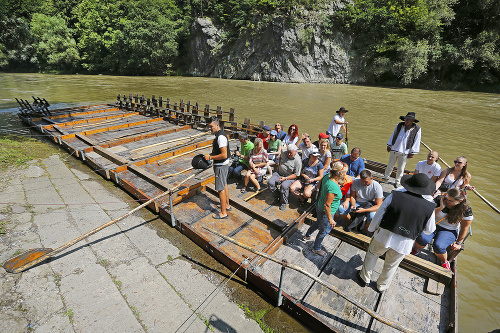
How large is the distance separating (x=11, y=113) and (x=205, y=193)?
18.9 meters

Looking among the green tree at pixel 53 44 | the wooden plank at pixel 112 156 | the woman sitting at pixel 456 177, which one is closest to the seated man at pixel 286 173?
the woman sitting at pixel 456 177

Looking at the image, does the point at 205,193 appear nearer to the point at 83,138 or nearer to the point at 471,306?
the point at 471,306

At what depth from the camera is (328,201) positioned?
386 centimetres

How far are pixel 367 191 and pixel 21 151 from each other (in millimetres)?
11426

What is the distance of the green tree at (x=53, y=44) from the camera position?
47062mm

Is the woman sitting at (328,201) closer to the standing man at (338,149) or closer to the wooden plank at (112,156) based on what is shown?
the standing man at (338,149)

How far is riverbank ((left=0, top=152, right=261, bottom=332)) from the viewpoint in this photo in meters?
3.27

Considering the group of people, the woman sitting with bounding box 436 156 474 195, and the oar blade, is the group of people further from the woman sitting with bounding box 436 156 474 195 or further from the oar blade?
the oar blade

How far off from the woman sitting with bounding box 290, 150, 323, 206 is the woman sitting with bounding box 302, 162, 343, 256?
137 centimetres

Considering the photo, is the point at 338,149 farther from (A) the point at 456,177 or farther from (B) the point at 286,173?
(A) the point at 456,177

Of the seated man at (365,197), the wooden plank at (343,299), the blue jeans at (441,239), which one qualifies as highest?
the seated man at (365,197)

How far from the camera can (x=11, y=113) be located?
16.4m

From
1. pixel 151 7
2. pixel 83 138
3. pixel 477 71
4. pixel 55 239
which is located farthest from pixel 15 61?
pixel 477 71

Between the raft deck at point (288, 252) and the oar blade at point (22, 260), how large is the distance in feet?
6.88
